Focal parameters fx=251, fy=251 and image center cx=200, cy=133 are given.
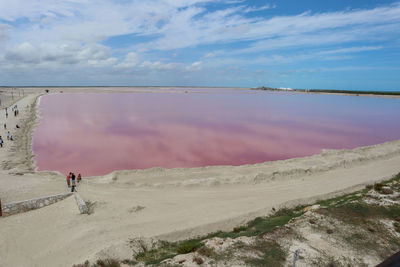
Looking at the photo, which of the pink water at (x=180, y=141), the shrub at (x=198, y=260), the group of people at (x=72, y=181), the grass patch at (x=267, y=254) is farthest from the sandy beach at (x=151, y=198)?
the grass patch at (x=267, y=254)

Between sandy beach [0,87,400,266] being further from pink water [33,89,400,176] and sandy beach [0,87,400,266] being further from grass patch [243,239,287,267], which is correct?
grass patch [243,239,287,267]

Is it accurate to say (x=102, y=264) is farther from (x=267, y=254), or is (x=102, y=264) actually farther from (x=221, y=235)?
(x=267, y=254)

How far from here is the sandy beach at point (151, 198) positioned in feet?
36.3

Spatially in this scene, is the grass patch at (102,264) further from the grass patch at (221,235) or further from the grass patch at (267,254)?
the grass patch at (267,254)

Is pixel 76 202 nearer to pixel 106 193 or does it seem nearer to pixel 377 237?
pixel 106 193

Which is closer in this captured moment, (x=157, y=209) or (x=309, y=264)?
(x=309, y=264)

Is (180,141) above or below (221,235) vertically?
above

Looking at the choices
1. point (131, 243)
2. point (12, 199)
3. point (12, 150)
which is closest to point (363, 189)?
point (131, 243)

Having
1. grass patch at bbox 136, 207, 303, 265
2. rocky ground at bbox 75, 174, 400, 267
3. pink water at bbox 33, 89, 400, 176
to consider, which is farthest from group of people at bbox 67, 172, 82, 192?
grass patch at bbox 136, 207, 303, 265

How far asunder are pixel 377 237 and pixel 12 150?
29.1m

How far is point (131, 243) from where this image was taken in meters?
10.5

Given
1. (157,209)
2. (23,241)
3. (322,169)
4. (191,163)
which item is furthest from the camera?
(191,163)

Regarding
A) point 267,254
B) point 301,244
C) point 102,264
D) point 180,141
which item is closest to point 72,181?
point 102,264

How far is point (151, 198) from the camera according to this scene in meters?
15.8
